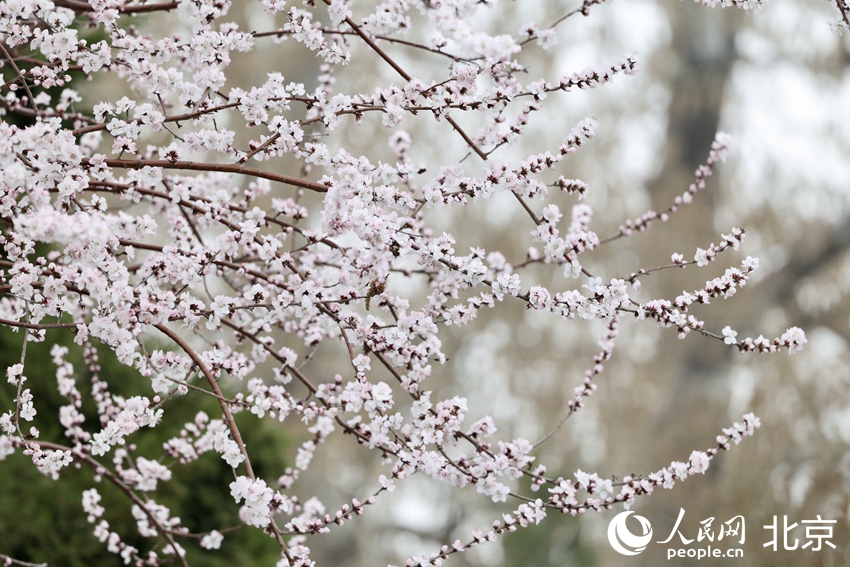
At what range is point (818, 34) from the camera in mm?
8297

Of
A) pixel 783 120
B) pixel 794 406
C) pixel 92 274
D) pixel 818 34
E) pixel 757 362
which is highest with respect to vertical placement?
pixel 818 34

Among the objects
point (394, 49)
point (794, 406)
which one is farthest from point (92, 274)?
point (394, 49)

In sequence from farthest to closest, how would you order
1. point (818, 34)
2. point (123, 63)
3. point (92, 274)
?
point (818, 34), point (123, 63), point (92, 274)

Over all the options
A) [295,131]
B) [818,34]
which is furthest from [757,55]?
[295,131]

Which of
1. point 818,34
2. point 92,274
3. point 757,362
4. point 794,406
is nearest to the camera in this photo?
point 92,274

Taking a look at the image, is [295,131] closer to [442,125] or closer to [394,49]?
[442,125]

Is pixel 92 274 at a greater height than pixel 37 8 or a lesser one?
lesser

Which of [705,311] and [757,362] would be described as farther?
[705,311]

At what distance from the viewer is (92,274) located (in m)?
1.78

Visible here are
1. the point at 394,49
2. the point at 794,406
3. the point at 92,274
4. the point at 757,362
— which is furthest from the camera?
the point at 394,49

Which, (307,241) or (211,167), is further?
(307,241)

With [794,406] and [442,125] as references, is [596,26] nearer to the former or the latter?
[442,125]

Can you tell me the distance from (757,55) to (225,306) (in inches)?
330

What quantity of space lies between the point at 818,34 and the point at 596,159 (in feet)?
8.06
